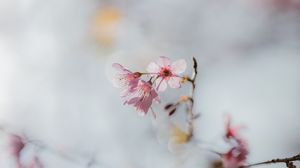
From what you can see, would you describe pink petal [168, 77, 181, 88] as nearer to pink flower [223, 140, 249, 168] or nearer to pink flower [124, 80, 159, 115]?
pink flower [124, 80, 159, 115]

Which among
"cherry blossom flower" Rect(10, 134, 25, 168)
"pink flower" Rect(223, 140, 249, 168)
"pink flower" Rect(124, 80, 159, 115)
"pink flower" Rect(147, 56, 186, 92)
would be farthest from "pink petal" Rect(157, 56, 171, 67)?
"cherry blossom flower" Rect(10, 134, 25, 168)

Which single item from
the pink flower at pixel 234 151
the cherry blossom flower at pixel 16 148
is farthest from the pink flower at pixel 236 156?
the cherry blossom flower at pixel 16 148

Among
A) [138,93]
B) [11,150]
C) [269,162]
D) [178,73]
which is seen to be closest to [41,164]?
[11,150]

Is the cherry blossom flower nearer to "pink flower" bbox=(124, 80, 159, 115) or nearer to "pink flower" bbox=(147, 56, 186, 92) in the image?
"pink flower" bbox=(124, 80, 159, 115)

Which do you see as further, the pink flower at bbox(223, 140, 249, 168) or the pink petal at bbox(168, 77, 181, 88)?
the pink petal at bbox(168, 77, 181, 88)

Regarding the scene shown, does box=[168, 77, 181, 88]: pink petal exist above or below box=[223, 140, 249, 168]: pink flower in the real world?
above

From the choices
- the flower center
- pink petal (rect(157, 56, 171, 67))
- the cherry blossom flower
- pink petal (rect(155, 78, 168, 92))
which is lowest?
the cherry blossom flower

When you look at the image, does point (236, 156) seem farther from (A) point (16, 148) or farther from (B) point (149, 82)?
(A) point (16, 148)

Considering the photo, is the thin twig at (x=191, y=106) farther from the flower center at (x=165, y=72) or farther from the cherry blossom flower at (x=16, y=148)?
the cherry blossom flower at (x=16, y=148)

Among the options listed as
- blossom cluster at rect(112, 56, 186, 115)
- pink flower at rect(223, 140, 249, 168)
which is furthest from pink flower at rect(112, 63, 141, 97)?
pink flower at rect(223, 140, 249, 168)
